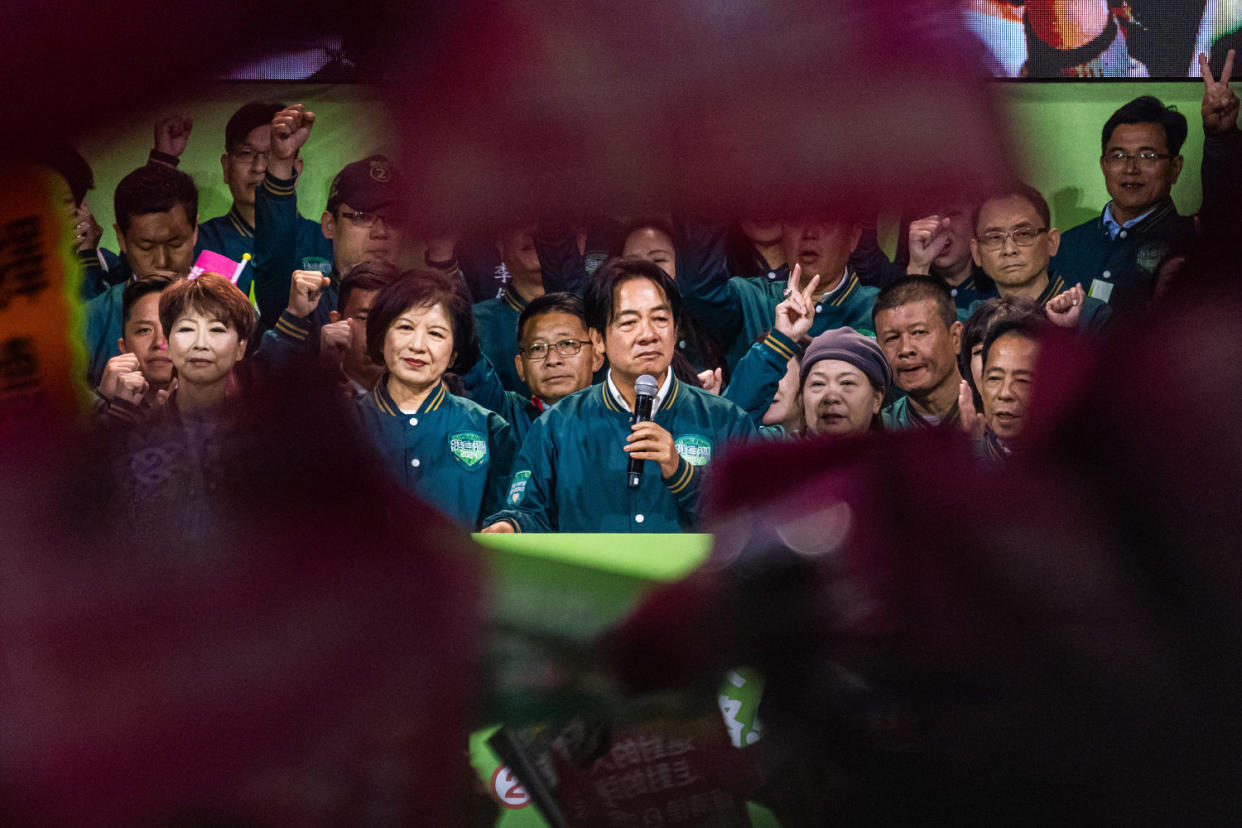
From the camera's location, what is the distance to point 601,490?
91cm

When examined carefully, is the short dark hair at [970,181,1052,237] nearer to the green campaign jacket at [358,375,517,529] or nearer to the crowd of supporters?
the crowd of supporters

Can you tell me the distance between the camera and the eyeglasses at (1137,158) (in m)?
0.90

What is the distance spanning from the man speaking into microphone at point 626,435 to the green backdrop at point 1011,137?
217 millimetres

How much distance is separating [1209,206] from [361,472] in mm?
755

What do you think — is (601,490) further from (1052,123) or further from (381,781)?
(1052,123)

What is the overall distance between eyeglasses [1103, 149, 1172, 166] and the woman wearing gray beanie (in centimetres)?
26

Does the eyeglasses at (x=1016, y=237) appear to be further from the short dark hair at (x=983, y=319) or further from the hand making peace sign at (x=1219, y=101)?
the hand making peace sign at (x=1219, y=101)

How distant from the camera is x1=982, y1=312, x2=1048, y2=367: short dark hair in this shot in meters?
0.90

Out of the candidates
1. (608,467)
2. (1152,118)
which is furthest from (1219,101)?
(608,467)

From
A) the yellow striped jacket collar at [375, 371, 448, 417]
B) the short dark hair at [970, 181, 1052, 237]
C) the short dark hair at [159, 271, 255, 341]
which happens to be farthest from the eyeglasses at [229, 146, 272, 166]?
the short dark hair at [970, 181, 1052, 237]

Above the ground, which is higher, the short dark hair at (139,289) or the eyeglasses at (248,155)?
the eyeglasses at (248,155)

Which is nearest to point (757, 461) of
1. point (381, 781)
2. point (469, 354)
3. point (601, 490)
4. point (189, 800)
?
point (601, 490)

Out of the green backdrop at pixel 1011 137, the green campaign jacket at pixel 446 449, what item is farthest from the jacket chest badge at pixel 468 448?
the green backdrop at pixel 1011 137

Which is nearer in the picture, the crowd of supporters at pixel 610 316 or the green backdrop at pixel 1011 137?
the green backdrop at pixel 1011 137
